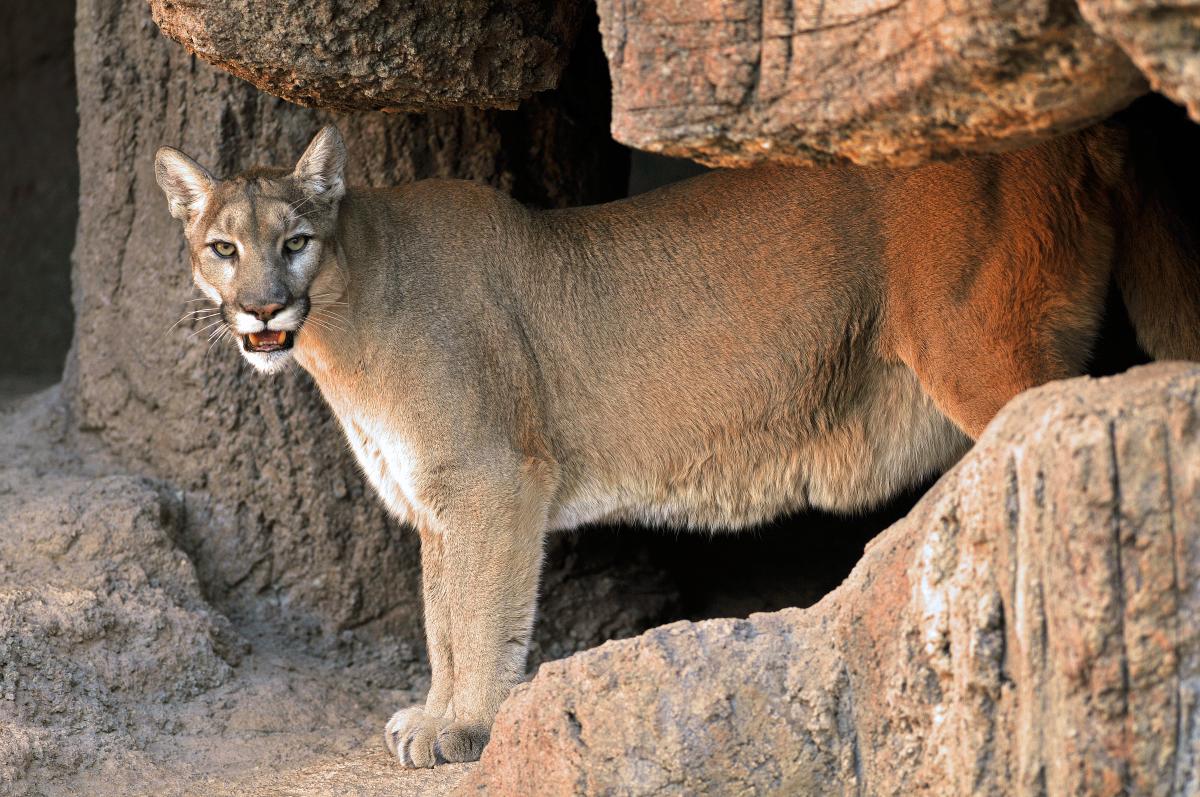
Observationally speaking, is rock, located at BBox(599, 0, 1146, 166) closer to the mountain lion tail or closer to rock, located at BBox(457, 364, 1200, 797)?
rock, located at BBox(457, 364, 1200, 797)

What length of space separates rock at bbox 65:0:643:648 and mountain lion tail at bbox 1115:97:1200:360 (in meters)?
2.44

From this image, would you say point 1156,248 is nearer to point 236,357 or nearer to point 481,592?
point 481,592

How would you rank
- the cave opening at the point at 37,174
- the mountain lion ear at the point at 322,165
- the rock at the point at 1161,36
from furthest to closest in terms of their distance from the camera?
the cave opening at the point at 37,174
the mountain lion ear at the point at 322,165
the rock at the point at 1161,36

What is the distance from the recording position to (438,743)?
14.4 ft

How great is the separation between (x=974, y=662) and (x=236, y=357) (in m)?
3.66

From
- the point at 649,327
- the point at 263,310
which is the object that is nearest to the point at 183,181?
the point at 263,310

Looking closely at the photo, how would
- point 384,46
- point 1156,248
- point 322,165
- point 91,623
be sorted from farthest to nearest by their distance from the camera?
point 91,623 < point 322,165 < point 1156,248 < point 384,46

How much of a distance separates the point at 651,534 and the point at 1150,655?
397cm

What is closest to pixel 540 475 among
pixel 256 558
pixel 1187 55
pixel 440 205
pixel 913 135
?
pixel 440 205

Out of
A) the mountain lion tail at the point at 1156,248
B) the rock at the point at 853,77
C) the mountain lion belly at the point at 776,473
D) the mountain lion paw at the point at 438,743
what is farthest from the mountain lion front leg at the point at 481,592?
the mountain lion tail at the point at 1156,248

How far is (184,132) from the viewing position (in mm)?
5422

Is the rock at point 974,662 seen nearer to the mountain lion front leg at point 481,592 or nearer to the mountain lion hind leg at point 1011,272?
the mountain lion front leg at point 481,592

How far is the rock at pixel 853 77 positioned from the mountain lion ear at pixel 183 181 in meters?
2.04

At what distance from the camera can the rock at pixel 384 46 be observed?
4.03 m
